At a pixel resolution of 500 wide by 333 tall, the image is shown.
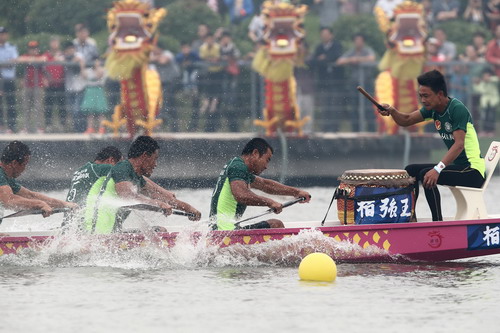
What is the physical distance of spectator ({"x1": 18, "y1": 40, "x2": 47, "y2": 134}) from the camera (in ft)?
75.3

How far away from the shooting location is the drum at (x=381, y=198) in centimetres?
1307

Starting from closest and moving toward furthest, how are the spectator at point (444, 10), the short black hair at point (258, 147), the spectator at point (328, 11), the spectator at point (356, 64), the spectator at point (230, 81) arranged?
→ 1. the short black hair at point (258, 147)
2. the spectator at point (230, 81)
3. the spectator at point (356, 64)
4. the spectator at point (444, 10)
5. the spectator at point (328, 11)

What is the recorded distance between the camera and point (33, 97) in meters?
23.0

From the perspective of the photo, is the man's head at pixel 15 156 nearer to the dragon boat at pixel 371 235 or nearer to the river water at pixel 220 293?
the dragon boat at pixel 371 235

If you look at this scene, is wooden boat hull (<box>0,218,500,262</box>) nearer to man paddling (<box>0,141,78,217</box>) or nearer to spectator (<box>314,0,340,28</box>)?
man paddling (<box>0,141,78,217</box>)

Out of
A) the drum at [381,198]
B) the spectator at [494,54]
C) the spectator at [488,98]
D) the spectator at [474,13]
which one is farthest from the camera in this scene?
the spectator at [474,13]

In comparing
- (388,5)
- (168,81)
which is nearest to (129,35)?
(168,81)

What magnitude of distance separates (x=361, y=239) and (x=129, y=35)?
11.1 metres

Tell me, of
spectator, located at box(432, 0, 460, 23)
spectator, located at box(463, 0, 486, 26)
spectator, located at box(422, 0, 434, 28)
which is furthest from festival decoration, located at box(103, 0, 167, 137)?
spectator, located at box(463, 0, 486, 26)

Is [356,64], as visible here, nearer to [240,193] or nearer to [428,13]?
[428,13]

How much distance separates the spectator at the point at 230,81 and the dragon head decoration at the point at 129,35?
135 cm

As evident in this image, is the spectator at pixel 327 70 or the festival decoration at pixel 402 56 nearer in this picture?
the festival decoration at pixel 402 56

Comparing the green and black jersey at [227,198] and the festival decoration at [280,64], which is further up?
the festival decoration at [280,64]

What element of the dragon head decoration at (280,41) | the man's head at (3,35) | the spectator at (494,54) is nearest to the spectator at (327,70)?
the dragon head decoration at (280,41)
